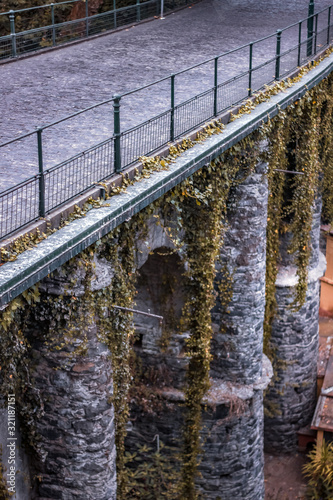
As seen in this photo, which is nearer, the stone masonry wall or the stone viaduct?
the stone viaduct

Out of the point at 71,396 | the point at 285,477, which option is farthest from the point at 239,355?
the point at 71,396

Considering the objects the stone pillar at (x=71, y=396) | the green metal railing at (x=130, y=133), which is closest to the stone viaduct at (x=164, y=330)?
the stone pillar at (x=71, y=396)

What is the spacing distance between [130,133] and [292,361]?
820 cm

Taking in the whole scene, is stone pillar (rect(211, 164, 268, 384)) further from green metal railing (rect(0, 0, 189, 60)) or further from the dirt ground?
green metal railing (rect(0, 0, 189, 60))

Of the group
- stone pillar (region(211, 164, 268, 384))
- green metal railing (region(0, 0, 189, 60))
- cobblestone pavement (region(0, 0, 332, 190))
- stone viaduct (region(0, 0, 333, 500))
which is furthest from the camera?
green metal railing (region(0, 0, 189, 60))

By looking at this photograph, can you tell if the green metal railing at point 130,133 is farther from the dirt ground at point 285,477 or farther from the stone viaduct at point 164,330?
the dirt ground at point 285,477

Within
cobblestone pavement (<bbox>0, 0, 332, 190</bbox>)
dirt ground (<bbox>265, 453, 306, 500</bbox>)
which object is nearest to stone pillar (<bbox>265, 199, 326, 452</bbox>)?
dirt ground (<bbox>265, 453, 306, 500</bbox>)

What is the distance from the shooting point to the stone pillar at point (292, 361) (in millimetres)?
15359

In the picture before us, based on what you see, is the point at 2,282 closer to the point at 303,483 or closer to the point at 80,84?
the point at 80,84

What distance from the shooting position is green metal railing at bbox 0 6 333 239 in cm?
705

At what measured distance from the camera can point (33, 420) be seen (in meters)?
8.70

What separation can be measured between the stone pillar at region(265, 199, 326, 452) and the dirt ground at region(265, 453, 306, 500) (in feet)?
0.83

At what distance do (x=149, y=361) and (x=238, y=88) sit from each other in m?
4.59

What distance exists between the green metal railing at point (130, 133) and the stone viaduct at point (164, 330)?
7.8 inches
